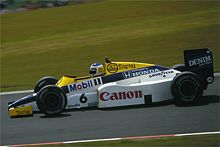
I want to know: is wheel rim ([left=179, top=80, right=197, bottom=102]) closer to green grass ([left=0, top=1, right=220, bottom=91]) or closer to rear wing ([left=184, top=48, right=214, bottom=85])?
rear wing ([left=184, top=48, right=214, bottom=85])

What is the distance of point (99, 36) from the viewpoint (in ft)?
84.6

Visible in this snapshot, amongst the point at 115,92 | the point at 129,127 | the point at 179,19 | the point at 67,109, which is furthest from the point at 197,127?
the point at 179,19

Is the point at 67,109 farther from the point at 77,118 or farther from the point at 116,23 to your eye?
the point at 116,23

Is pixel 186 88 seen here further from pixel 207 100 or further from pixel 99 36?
pixel 99 36

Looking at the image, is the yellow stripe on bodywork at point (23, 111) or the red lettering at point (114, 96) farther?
the yellow stripe on bodywork at point (23, 111)

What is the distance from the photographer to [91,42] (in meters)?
24.2

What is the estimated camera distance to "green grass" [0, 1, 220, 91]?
60.8ft

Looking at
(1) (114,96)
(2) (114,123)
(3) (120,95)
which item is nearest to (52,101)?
(1) (114,96)

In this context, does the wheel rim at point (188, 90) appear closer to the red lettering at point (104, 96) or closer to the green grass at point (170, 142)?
the red lettering at point (104, 96)

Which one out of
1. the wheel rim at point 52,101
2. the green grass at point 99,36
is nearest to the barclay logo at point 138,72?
the wheel rim at point 52,101

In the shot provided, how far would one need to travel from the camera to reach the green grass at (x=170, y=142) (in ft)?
22.8

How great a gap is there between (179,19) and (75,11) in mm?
10029

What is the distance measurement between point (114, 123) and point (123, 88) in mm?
1138

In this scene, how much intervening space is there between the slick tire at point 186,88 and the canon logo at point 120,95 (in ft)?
2.37
